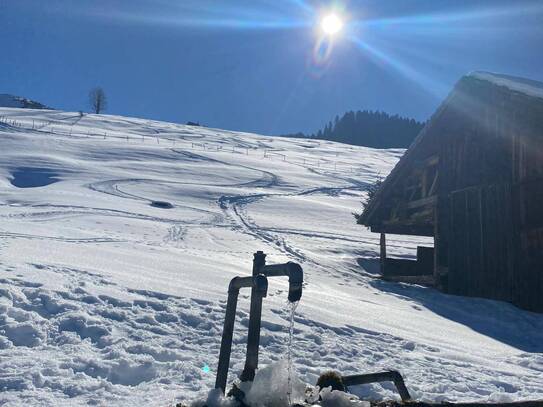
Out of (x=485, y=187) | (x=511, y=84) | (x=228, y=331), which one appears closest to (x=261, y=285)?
(x=228, y=331)

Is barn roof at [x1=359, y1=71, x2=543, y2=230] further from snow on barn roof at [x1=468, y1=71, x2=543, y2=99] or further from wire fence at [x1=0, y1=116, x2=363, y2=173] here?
wire fence at [x1=0, y1=116, x2=363, y2=173]

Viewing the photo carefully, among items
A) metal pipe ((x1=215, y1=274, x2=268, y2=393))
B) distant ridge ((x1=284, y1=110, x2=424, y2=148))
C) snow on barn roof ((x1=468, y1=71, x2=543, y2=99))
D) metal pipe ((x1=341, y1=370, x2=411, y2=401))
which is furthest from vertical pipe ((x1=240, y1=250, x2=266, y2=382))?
distant ridge ((x1=284, y1=110, x2=424, y2=148))

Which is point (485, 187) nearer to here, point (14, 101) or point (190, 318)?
point (190, 318)

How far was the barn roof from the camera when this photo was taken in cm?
984

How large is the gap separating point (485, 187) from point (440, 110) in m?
2.06

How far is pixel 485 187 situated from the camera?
36.1 feet

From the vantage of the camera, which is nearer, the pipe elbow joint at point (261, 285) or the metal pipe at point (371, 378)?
the pipe elbow joint at point (261, 285)

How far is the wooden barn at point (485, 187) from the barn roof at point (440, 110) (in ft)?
0.09

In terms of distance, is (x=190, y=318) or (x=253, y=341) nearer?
(x=253, y=341)

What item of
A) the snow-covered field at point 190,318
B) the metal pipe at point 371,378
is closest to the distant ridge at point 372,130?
the snow-covered field at point 190,318

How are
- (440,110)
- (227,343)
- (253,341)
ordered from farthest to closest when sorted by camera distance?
(440,110), (227,343), (253,341)

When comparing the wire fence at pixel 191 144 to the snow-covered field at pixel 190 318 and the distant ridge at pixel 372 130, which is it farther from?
the distant ridge at pixel 372 130

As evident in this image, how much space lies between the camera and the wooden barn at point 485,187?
987cm

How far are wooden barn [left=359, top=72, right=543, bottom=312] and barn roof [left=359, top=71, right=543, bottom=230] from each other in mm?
26
